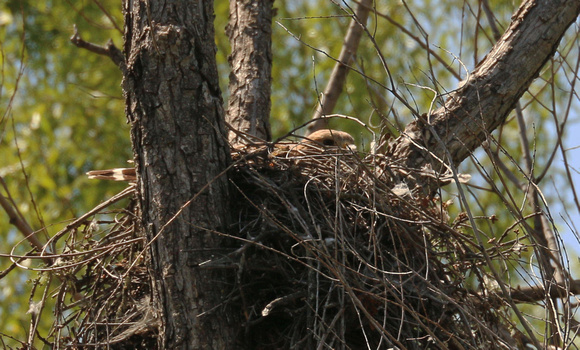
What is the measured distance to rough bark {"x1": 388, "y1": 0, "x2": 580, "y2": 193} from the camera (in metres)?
3.81

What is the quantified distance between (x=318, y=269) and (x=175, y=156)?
2.44 ft

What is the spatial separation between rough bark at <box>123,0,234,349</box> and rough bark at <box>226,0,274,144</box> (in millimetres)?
1520

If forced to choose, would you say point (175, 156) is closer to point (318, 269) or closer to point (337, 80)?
point (318, 269)

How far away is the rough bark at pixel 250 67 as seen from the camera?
4.72 m

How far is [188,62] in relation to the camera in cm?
313

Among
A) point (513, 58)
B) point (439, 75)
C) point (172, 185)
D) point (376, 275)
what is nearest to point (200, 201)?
point (172, 185)

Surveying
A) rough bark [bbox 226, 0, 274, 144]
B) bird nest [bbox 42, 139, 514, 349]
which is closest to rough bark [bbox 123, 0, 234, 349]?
bird nest [bbox 42, 139, 514, 349]

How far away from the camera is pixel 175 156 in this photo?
3115 mm

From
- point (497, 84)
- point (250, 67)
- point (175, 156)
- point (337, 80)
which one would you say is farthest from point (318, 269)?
point (337, 80)

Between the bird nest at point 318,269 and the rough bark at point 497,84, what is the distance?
1.15 feet

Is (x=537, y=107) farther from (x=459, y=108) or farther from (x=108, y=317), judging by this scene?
(x=108, y=317)

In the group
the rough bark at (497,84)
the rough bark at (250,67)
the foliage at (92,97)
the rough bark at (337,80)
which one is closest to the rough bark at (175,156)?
the rough bark at (497,84)

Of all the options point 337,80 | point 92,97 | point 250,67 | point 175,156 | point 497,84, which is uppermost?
point 92,97

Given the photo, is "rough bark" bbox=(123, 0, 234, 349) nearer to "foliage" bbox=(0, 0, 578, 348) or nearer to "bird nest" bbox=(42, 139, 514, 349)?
"bird nest" bbox=(42, 139, 514, 349)
